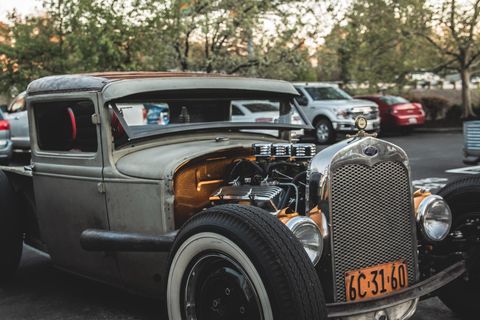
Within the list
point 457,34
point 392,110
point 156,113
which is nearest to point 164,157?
point 156,113

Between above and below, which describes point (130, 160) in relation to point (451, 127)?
above

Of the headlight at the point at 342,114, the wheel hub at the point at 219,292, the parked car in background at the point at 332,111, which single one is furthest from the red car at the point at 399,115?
the wheel hub at the point at 219,292

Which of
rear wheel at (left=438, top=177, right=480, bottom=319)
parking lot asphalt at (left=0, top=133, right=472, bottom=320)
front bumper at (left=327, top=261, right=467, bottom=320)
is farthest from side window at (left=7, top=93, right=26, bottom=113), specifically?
front bumper at (left=327, top=261, right=467, bottom=320)

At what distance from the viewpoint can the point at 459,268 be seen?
3432mm

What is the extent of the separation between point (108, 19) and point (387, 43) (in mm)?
11445

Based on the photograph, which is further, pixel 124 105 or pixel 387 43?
pixel 387 43

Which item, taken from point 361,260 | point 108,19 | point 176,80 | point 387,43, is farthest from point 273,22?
point 361,260

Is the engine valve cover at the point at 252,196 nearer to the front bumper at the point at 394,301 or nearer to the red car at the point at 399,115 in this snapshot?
the front bumper at the point at 394,301

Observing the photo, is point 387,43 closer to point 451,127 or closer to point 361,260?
point 451,127

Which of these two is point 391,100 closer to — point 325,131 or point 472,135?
point 325,131

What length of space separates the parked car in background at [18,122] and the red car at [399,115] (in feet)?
37.6

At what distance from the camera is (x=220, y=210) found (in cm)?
299

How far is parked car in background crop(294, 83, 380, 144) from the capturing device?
1834cm

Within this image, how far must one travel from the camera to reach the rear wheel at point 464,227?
12.5ft
